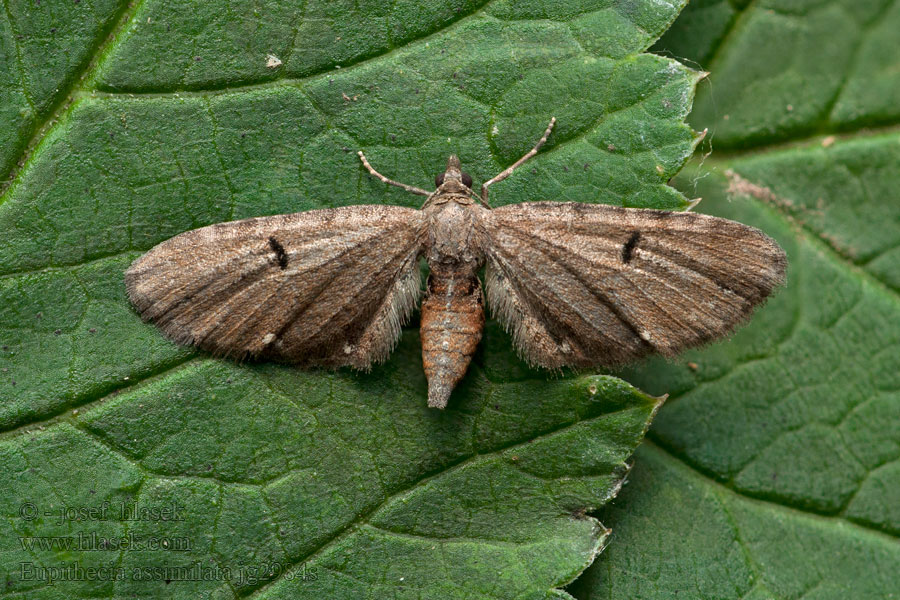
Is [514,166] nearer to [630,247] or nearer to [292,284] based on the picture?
[630,247]

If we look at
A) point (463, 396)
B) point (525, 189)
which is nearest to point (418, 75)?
point (525, 189)

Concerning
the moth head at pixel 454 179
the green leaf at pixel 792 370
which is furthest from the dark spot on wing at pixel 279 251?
the green leaf at pixel 792 370

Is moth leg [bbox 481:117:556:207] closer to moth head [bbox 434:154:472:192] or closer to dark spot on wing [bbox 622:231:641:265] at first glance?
moth head [bbox 434:154:472:192]

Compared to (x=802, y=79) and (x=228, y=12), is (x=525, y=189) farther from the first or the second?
(x=802, y=79)

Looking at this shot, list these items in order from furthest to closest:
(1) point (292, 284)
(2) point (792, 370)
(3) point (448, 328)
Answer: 1. (2) point (792, 370)
2. (1) point (292, 284)
3. (3) point (448, 328)

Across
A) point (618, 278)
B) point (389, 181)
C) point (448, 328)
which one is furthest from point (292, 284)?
point (618, 278)

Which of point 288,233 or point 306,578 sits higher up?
point 288,233
